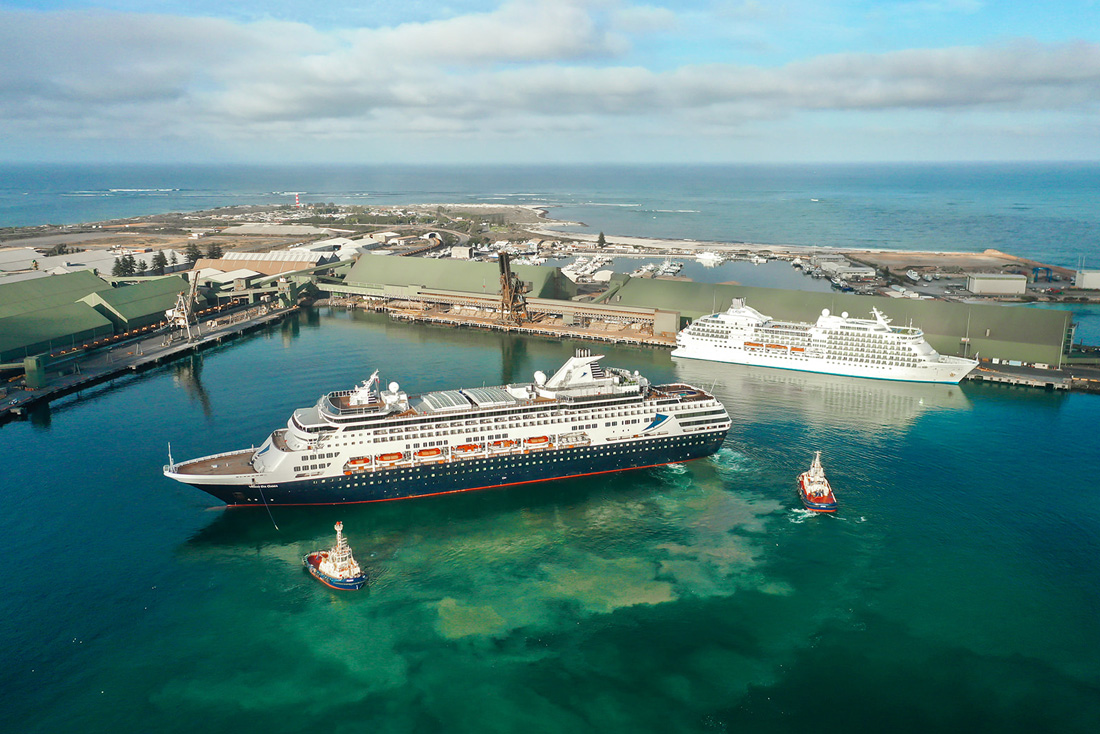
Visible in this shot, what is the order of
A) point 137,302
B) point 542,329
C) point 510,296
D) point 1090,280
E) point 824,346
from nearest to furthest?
point 824,346 → point 137,302 → point 542,329 → point 510,296 → point 1090,280

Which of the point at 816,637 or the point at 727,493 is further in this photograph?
the point at 727,493

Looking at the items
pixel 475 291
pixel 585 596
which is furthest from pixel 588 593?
pixel 475 291

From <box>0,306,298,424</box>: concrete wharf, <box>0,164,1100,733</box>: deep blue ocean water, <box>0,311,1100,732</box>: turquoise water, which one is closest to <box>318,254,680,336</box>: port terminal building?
<box>0,306,298,424</box>: concrete wharf

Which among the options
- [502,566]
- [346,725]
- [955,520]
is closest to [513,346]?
[502,566]

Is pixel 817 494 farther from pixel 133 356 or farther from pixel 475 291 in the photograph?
pixel 133 356

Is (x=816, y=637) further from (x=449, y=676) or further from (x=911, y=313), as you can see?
(x=911, y=313)

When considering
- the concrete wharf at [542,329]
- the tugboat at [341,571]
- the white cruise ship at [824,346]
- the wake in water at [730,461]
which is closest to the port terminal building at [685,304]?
the concrete wharf at [542,329]

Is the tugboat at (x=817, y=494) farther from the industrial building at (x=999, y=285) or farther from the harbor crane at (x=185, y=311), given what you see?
the industrial building at (x=999, y=285)
